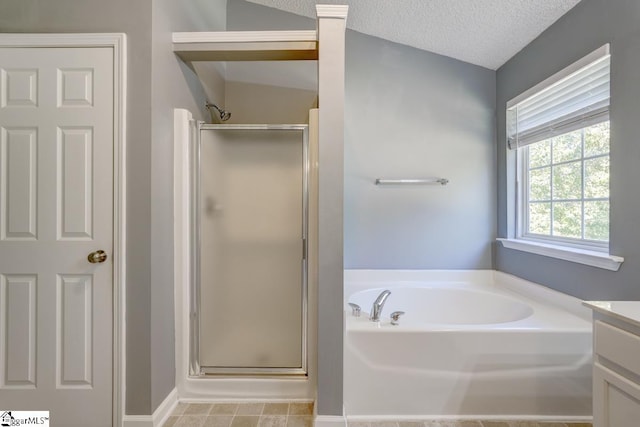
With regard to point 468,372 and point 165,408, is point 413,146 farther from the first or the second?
point 165,408

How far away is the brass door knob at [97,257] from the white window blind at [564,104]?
2.70 m

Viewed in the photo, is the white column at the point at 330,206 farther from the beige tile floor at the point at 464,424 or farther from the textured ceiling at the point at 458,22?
the textured ceiling at the point at 458,22

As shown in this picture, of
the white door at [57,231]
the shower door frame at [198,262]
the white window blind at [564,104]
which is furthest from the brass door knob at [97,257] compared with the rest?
the white window blind at [564,104]

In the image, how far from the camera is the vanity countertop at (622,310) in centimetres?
100

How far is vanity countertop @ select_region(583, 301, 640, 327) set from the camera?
100 centimetres

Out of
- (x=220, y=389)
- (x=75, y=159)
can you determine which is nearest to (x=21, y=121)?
(x=75, y=159)

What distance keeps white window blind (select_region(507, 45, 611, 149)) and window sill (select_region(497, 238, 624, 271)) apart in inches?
28.7

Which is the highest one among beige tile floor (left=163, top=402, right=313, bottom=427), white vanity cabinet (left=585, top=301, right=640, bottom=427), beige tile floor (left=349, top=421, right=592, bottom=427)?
white vanity cabinet (left=585, top=301, right=640, bottom=427)

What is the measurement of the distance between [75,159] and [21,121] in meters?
0.32

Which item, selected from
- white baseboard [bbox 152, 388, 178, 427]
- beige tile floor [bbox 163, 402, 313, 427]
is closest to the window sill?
beige tile floor [bbox 163, 402, 313, 427]

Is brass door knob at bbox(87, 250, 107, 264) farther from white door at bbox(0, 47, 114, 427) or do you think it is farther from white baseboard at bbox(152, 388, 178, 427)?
white baseboard at bbox(152, 388, 178, 427)

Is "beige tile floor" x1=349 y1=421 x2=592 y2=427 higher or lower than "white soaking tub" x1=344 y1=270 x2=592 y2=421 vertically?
lower

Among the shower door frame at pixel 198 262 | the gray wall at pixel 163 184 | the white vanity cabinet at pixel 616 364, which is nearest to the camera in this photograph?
the white vanity cabinet at pixel 616 364

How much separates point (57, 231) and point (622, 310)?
2.42 meters
